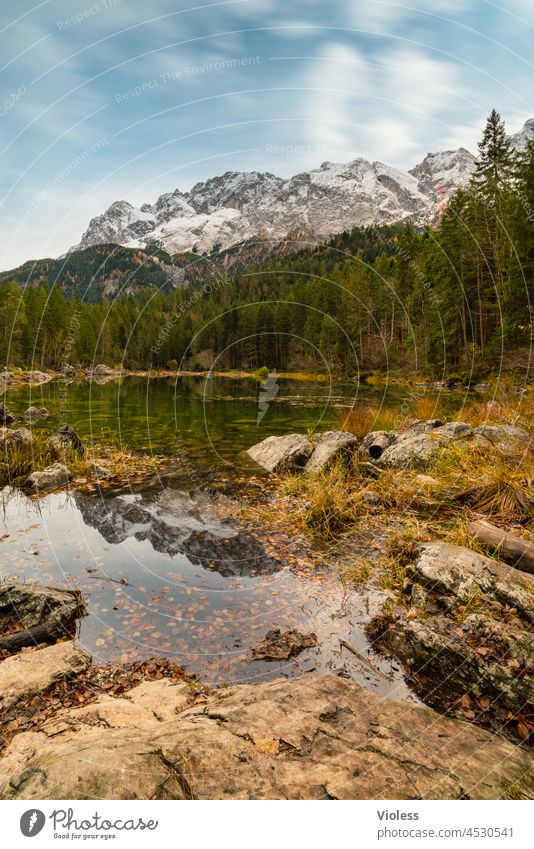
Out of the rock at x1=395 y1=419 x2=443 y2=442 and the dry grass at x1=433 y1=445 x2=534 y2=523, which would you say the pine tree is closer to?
the rock at x1=395 y1=419 x2=443 y2=442

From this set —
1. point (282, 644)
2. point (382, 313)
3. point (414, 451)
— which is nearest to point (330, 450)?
point (414, 451)

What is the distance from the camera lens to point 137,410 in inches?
1147

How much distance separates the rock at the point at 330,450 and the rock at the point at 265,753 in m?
7.65

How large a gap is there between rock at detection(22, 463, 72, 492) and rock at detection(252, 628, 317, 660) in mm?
8865

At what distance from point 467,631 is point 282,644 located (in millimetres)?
2192

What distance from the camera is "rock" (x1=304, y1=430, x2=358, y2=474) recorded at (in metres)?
11.7

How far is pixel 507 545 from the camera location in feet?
19.3

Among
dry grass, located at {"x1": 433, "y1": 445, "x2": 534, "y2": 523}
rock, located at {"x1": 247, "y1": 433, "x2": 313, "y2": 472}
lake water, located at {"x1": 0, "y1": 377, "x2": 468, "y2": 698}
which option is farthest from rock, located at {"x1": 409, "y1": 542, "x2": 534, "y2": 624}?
rock, located at {"x1": 247, "y1": 433, "x2": 313, "y2": 472}

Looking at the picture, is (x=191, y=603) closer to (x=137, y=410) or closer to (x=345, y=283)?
(x=137, y=410)

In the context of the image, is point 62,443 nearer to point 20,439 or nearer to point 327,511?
point 20,439

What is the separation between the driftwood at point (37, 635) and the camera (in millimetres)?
5086

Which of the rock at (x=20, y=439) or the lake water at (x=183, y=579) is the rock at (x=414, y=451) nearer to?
the lake water at (x=183, y=579)

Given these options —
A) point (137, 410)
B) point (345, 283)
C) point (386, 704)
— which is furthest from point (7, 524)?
point (345, 283)

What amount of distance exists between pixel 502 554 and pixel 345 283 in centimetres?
6518
